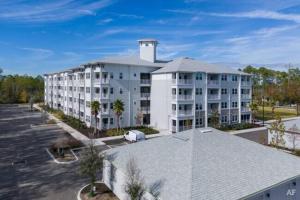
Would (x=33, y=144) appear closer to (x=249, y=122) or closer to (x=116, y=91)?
(x=116, y=91)

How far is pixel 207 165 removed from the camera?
16.0 m

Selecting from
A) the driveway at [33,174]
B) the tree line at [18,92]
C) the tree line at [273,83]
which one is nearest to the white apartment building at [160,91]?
the driveway at [33,174]

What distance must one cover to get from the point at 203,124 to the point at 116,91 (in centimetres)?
1754

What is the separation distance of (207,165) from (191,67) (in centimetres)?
3286

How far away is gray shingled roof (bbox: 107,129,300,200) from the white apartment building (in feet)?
77.4

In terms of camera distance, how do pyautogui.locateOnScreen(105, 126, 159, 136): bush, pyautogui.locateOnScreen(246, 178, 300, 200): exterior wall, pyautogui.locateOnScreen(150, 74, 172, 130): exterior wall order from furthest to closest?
1. pyautogui.locateOnScreen(150, 74, 172, 130): exterior wall
2. pyautogui.locateOnScreen(105, 126, 159, 136): bush
3. pyautogui.locateOnScreen(246, 178, 300, 200): exterior wall

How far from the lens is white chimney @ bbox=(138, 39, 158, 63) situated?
180ft

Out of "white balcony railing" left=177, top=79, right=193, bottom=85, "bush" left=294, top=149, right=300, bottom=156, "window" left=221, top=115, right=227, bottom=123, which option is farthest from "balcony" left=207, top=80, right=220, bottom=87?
"bush" left=294, top=149, right=300, bottom=156

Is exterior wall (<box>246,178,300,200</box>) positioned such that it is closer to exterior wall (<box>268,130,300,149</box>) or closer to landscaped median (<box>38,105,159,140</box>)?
exterior wall (<box>268,130,300,149</box>)

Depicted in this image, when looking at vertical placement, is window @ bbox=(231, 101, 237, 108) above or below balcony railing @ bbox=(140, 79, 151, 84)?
below

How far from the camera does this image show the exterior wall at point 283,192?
16078mm


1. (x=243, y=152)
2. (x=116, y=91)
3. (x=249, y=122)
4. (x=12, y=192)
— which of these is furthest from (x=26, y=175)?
(x=249, y=122)

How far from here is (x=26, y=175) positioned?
23.8 metres

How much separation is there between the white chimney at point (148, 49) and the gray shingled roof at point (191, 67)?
6.41 meters
